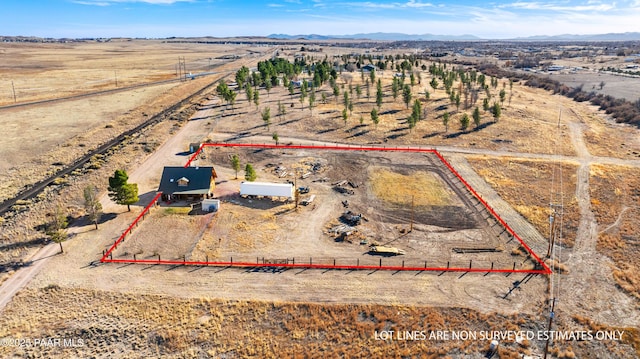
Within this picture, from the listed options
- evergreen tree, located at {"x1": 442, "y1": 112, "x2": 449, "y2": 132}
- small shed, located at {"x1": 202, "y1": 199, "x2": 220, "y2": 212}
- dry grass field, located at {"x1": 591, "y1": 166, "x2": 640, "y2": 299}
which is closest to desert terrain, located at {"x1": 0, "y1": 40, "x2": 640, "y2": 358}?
dry grass field, located at {"x1": 591, "y1": 166, "x2": 640, "y2": 299}

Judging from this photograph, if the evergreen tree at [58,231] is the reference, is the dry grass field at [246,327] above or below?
below

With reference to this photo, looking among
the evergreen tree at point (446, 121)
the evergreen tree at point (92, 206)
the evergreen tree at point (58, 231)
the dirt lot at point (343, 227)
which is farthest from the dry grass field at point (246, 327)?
the evergreen tree at point (446, 121)

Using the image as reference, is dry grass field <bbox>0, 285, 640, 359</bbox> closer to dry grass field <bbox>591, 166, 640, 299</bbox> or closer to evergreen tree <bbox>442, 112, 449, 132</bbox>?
dry grass field <bbox>591, 166, 640, 299</bbox>

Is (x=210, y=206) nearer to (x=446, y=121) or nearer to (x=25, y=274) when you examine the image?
(x=25, y=274)

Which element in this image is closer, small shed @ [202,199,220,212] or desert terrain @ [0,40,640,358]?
desert terrain @ [0,40,640,358]

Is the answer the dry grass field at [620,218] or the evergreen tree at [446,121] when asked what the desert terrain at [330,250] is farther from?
the evergreen tree at [446,121]

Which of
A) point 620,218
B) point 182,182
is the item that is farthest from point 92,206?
point 620,218
